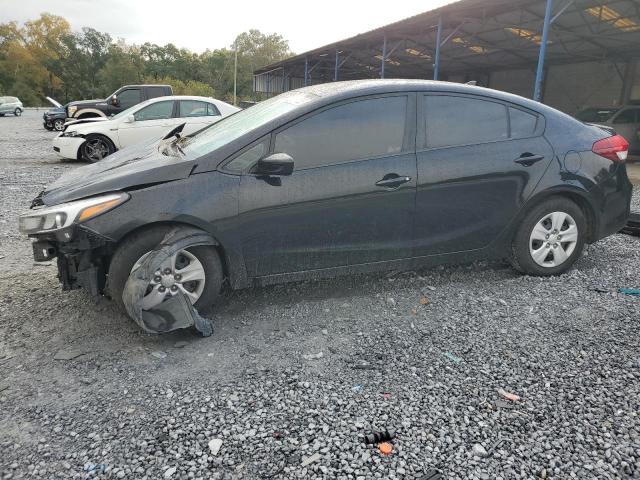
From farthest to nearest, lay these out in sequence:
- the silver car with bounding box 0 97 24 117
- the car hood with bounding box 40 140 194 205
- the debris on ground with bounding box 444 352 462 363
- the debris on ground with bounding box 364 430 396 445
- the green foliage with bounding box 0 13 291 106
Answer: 1. the green foliage with bounding box 0 13 291 106
2. the silver car with bounding box 0 97 24 117
3. the car hood with bounding box 40 140 194 205
4. the debris on ground with bounding box 444 352 462 363
5. the debris on ground with bounding box 364 430 396 445

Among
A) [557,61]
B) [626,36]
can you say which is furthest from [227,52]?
[626,36]

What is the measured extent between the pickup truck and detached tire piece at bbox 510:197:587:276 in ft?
41.8

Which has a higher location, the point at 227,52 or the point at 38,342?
the point at 227,52

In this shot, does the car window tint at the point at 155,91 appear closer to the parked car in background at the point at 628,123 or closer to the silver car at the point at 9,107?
the parked car in background at the point at 628,123

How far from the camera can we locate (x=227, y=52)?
258ft

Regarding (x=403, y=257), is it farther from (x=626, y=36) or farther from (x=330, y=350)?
(x=626, y=36)

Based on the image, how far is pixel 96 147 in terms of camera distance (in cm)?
1071

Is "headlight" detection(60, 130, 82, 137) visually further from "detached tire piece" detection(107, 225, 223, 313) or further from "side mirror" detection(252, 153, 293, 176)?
"side mirror" detection(252, 153, 293, 176)

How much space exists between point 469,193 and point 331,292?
1.32 meters

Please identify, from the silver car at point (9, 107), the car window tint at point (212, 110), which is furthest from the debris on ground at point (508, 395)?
the silver car at point (9, 107)

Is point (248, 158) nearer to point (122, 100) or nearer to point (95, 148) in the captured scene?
point (95, 148)

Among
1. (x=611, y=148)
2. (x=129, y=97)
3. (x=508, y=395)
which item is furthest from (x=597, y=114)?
(x=508, y=395)

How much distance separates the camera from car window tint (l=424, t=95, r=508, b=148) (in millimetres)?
3637

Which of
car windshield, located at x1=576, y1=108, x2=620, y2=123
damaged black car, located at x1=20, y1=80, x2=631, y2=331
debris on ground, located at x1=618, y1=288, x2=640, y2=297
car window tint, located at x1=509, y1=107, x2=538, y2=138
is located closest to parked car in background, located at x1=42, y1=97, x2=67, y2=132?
damaged black car, located at x1=20, y1=80, x2=631, y2=331
